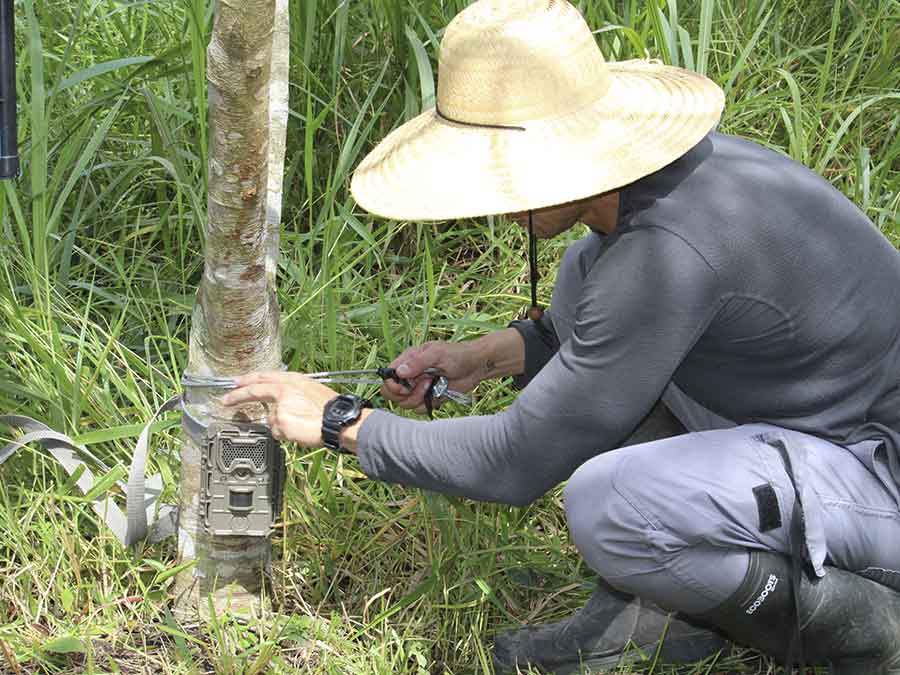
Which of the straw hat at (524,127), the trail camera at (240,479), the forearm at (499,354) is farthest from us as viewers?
the forearm at (499,354)

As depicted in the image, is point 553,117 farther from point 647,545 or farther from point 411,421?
point 647,545

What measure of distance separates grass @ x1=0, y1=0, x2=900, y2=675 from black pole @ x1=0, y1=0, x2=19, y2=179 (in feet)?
1.92

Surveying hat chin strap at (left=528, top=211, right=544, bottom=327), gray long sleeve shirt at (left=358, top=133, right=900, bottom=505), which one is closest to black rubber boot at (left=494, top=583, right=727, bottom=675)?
gray long sleeve shirt at (left=358, top=133, right=900, bottom=505)

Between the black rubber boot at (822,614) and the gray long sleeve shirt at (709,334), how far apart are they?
211mm

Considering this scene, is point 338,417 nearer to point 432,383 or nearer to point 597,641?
point 432,383

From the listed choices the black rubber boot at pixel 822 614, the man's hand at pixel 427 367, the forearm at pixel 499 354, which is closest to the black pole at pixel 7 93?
the man's hand at pixel 427 367

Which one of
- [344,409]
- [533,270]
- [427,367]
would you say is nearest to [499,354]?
[427,367]

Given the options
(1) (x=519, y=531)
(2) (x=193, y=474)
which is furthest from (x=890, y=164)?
(2) (x=193, y=474)

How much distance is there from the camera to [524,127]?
2031mm

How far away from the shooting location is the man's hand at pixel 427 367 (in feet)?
8.17

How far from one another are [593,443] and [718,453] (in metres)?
0.25

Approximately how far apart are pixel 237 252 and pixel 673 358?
76 centimetres

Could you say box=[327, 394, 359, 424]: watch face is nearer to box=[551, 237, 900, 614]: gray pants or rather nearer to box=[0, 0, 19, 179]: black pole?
box=[551, 237, 900, 614]: gray pants

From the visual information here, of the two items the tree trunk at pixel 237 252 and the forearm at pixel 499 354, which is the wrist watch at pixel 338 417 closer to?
the tree trunk at pixel 237 252
